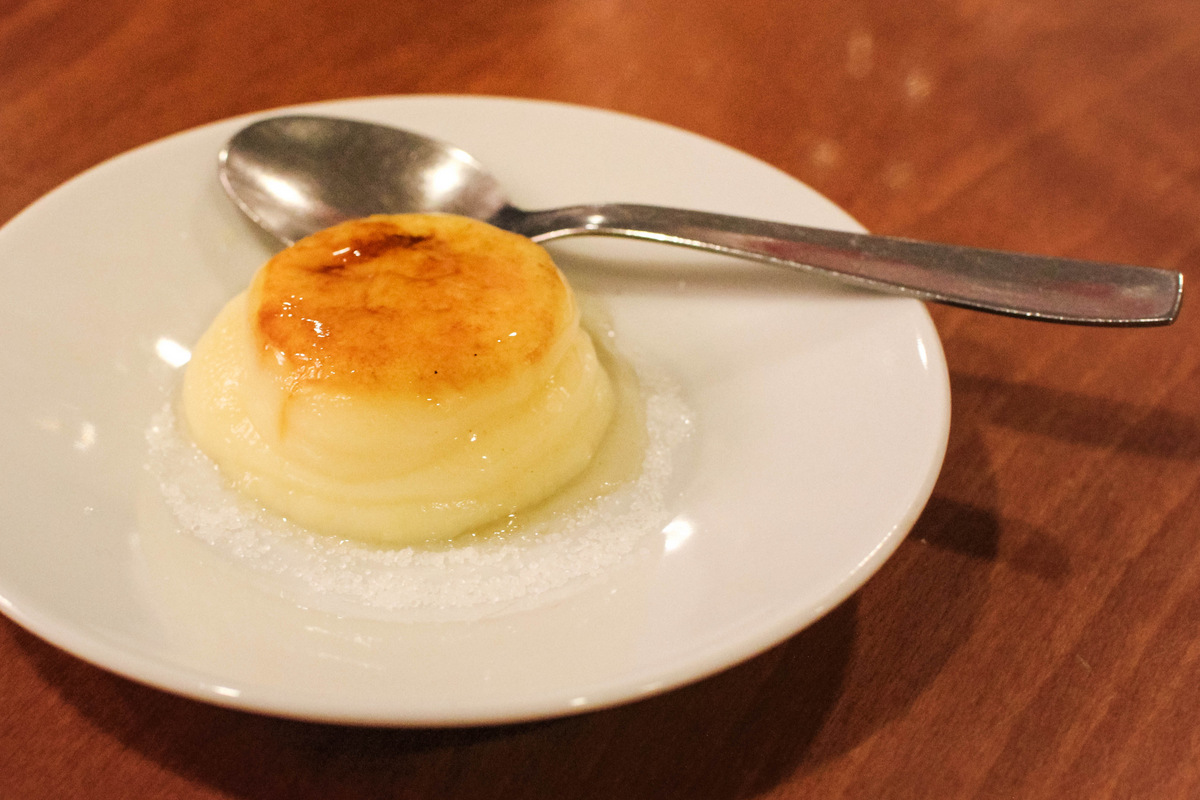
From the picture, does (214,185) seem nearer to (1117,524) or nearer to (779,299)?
(779,299)

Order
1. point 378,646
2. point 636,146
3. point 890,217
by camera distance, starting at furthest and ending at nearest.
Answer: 1. point 890,217
2. point 636,146
3. point 378,646

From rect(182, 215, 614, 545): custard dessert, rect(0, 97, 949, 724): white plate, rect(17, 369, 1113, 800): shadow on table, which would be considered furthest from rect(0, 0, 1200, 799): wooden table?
rect(182, 215, 614, 545): custard dessert

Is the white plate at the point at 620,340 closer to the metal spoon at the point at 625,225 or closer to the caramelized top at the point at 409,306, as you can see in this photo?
the metal spoon at the point at 625,225

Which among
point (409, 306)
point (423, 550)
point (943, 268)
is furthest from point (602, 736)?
point (943, 268)

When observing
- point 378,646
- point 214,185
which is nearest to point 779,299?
point 378,646

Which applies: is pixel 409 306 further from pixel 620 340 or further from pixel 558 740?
pixel 558 740

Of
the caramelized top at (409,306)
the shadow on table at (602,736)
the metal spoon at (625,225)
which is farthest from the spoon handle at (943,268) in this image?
the shadow on table at (602,736)
